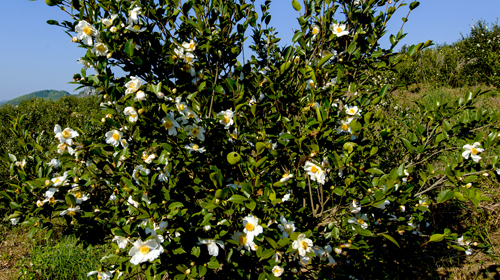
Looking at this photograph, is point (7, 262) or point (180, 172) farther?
point (7, 262)

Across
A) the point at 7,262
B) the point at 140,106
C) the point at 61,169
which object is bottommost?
the point at 7,262

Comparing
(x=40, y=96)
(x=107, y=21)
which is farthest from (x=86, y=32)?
(x=40, y=96)

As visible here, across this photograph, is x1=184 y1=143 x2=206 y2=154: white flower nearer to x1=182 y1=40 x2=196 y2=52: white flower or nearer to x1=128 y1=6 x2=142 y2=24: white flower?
x1=182 y1=40 x2=196 y2=52: white flower

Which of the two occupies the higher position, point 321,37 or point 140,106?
point 321,37

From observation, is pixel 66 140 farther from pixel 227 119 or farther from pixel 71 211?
pixel 227 119

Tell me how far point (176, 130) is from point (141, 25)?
2.02 ft

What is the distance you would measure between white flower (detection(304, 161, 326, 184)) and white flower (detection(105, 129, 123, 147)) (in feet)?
3.17

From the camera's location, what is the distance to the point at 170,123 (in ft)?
4.45

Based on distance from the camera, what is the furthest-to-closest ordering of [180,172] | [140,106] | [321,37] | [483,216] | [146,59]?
1. [483,216]
2. [321,37]
3. [146,59]
4. [180,172]
5. [140,106]

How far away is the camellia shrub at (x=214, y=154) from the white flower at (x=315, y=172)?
1 cm

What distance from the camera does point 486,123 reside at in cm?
161

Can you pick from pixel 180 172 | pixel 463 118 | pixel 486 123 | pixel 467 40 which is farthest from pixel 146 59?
pixel 467 40

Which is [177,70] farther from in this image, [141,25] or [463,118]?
[463,118]

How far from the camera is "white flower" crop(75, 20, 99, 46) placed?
4.58 feet
